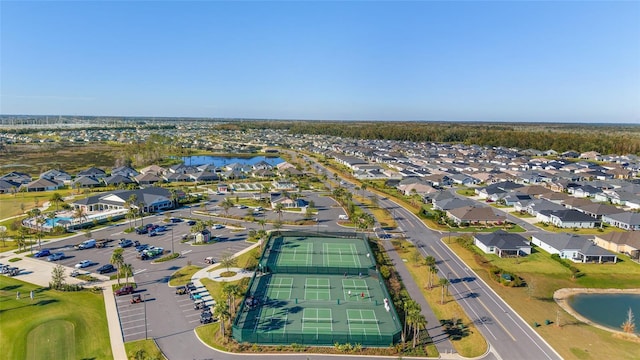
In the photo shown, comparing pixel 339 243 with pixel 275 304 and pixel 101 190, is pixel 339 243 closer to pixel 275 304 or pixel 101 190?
pixel 275 304

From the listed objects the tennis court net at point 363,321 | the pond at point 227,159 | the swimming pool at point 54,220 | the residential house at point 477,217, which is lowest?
the tennis court net at point 363,321

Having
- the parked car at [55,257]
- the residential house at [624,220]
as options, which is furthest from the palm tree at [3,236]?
the residential house at [624,220]

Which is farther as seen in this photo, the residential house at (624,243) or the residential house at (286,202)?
the residential house at (286,202)

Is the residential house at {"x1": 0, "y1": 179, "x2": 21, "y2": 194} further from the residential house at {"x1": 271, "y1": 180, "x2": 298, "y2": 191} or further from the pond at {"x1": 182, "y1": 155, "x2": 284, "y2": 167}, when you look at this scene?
the pond at {"x1": 182, "y1": 155, "x2": 284, "y2": 167}

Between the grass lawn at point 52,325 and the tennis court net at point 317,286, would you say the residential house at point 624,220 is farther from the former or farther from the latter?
the grass lawn at point 52,325

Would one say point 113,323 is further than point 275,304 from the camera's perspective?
No

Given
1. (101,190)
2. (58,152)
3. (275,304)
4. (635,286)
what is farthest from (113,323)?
(58,152)
